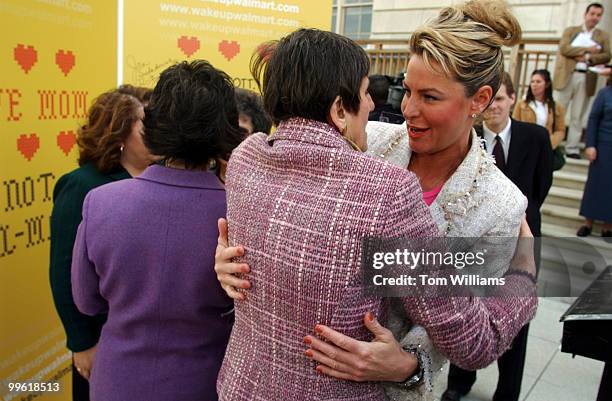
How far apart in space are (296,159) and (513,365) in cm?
257

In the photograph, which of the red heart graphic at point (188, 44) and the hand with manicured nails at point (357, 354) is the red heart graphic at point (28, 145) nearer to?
the red heart graphic at point (188, 44)

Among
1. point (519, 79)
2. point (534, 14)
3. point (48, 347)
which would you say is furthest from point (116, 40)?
point (534, 14)

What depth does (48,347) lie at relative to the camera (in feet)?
7.91

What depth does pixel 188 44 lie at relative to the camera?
320 centimetres

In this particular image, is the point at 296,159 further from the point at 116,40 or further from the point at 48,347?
the point at 116,40

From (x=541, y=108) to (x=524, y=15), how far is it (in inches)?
246

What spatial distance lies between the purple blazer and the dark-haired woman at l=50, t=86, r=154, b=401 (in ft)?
1.51

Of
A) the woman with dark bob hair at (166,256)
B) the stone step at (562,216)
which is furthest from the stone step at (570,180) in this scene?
the woman with dark bob hair at (166,256)

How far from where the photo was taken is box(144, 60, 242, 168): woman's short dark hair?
1.51 metres

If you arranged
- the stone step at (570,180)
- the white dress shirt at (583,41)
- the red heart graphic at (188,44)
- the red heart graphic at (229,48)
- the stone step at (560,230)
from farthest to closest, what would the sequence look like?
the white dress shirt at (583,41) → the stone step at (570,180) → the stone step at (560,230) → the red heart graphic at (229,48) → the red heart graphic at (188,44)

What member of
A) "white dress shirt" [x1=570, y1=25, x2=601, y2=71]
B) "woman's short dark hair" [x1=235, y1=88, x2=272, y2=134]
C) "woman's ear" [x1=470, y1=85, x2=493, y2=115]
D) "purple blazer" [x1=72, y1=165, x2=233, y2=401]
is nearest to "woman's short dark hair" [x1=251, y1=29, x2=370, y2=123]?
"woman's ear" [x1=470, y1=85, x2=493, y2=115]

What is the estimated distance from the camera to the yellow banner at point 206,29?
2.95 meters

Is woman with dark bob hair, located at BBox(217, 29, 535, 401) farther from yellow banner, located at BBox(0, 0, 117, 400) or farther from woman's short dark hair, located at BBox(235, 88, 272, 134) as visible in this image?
woman's short dark hair, located at BBox(235, 88, 272, 134)

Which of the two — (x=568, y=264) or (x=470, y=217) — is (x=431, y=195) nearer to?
(x=470, y=217)
